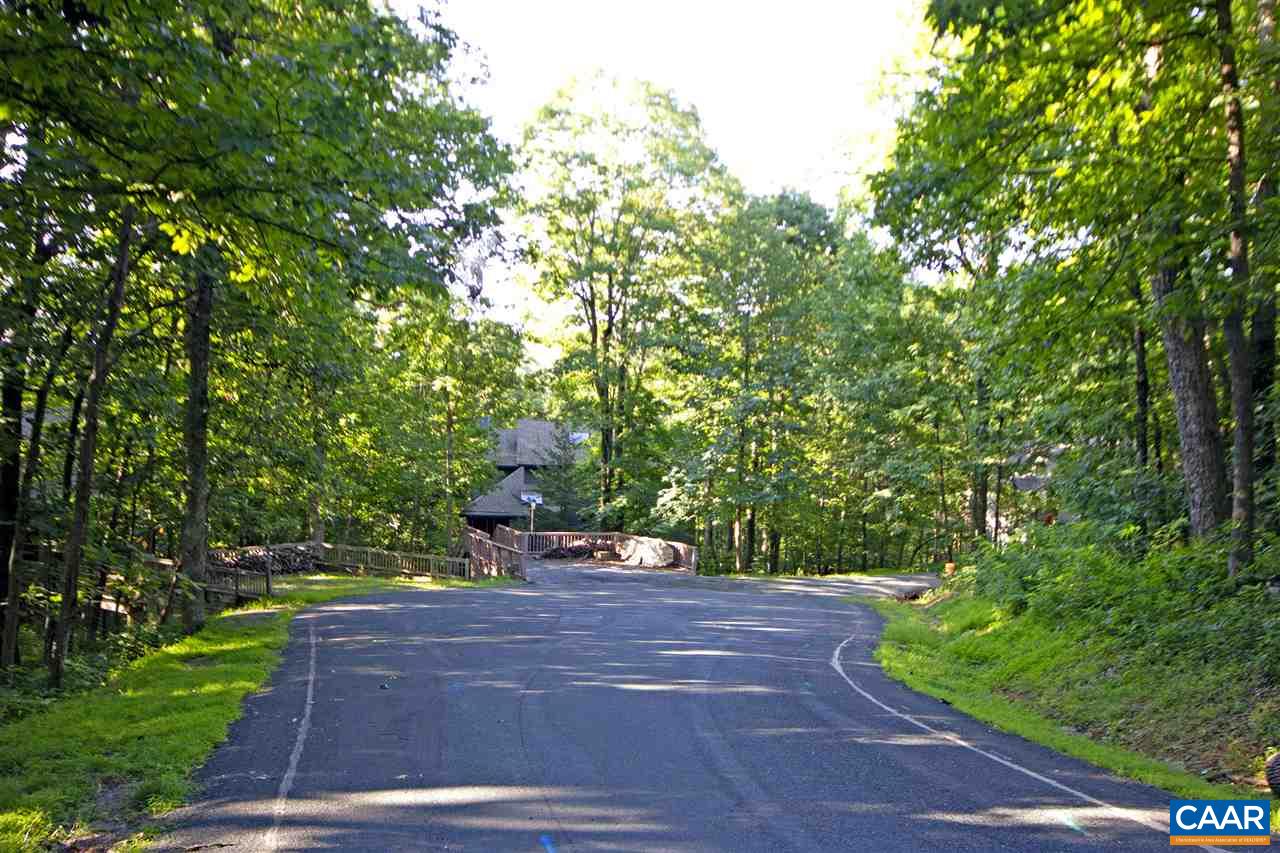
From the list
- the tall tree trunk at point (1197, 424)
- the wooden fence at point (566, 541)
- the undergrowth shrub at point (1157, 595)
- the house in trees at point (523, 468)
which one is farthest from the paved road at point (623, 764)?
the house in trees at point (523, 468)

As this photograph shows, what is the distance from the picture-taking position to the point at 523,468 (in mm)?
61062

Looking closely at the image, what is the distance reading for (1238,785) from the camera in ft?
25.4

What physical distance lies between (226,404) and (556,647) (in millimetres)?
8323

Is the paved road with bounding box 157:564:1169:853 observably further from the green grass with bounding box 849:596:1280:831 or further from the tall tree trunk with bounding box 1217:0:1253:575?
the tall tree trunk with bounding box 1217:0:1253:575

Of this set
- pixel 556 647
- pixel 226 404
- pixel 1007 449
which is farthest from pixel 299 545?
pixel 1007 449

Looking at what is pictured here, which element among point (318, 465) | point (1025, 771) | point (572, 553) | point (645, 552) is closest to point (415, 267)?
point (1025, 771)

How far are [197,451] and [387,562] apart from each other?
712 inches

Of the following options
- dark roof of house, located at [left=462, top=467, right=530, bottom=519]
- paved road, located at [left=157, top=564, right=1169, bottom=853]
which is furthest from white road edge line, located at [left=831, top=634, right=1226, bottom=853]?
dark roof of house, located at [left=462, top=467, right=530, bottom=519]

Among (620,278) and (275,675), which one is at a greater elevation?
(620,278)

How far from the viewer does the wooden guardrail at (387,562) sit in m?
33.6

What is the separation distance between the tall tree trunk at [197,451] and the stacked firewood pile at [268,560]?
6.15 metres

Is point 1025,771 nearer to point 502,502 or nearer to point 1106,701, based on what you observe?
point 1106,701

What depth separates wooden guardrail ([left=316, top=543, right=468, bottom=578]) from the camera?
1323 inches

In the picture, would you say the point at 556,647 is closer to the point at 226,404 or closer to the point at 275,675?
the point at 275,675
